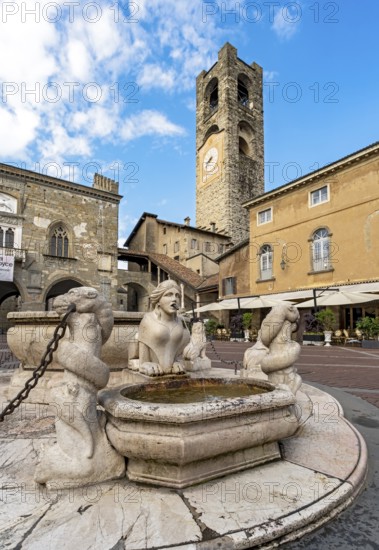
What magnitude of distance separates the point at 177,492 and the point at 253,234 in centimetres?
2156

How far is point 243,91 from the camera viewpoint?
39094 millimetres

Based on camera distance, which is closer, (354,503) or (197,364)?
(354,503)

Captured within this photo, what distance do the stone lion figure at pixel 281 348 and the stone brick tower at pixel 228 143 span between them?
99.8 feet

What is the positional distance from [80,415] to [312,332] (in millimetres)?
15818

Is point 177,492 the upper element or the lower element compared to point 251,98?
lower

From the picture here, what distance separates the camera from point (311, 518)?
161cm

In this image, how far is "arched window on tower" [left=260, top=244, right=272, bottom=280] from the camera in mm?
21191

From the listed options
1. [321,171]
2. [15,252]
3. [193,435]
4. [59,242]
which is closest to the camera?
[193,435]

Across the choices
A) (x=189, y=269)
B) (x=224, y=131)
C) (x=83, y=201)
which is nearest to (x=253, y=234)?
(x=189, y=269)

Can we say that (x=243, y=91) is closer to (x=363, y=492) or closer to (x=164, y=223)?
(x=164, y=223)

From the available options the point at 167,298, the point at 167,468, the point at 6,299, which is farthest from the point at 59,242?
the point at 167,468

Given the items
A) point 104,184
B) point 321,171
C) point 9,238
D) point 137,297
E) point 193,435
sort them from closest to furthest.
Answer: point 193,435
point 321,171
point 9,238
point 104,184
point 137,297

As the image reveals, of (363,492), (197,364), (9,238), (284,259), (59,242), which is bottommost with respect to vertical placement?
(363,492)

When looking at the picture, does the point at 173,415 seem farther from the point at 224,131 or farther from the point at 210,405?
the point at 224,131
